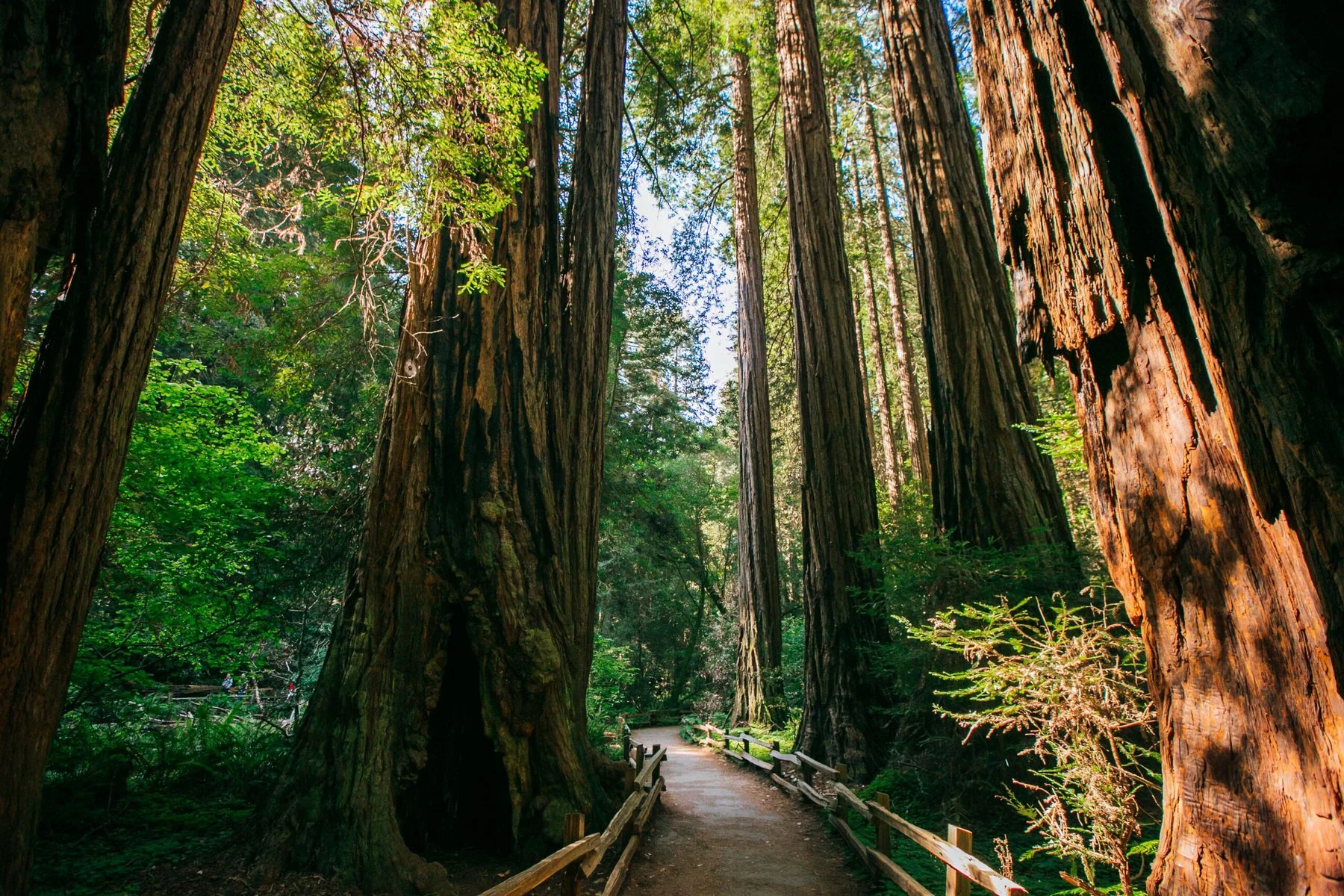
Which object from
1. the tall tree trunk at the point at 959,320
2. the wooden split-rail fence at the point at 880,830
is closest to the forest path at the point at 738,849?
the wooden split-rail fence at the point at 880,830

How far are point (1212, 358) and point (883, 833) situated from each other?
16.5 ft

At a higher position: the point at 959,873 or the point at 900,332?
the point at 900,332

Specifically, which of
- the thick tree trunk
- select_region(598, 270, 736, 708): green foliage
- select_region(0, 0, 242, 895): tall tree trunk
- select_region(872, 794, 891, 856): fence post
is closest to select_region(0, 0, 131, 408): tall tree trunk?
select_region(0, 0, 242, 895): tall tree trunk

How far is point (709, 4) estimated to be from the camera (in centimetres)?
1222

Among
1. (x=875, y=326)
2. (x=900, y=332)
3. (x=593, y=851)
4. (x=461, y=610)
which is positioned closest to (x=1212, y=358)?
(x=593, y=851)

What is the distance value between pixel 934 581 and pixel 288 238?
693 centimetres

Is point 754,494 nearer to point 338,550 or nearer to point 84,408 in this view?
point 338,550

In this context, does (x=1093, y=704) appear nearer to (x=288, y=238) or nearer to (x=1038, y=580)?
(x=1038, y=580)

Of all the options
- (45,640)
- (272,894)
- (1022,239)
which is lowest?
(272,894)

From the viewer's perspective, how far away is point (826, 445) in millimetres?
10133

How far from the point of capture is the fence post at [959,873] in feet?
12.9

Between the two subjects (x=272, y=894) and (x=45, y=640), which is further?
(x=272, y=894)

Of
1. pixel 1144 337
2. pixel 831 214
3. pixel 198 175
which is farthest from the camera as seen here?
pixel 831 214

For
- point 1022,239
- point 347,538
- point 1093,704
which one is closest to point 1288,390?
point 1022,239
